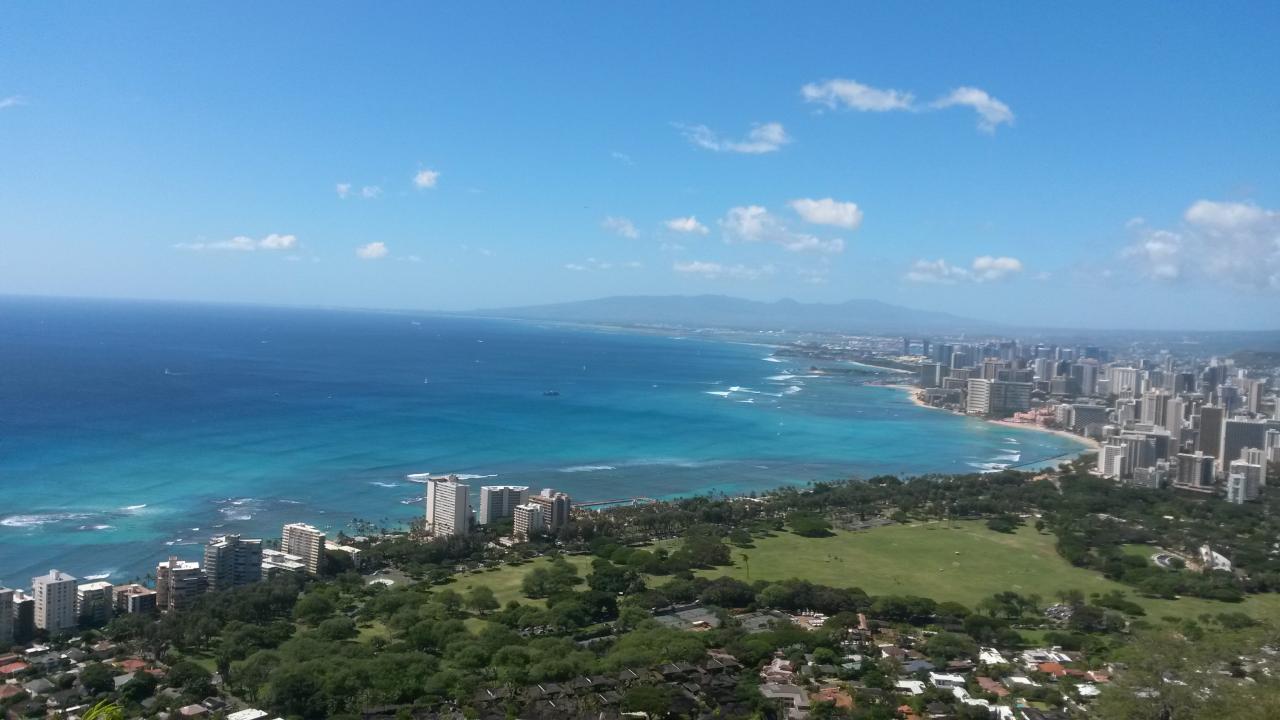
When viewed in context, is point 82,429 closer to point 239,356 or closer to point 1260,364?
point 239,356

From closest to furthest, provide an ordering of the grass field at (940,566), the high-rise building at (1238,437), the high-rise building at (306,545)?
the grass field at (940,566)
the high-rise building at (306,545)
the high-rise building at (1238,437)

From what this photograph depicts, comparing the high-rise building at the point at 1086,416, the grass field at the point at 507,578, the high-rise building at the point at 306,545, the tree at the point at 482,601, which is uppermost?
the high-rise building at the point at 1086,416

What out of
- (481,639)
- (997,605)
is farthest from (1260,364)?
(481,639)

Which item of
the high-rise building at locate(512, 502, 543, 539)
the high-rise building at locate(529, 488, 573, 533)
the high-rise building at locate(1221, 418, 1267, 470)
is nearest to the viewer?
the high-rise building at locate(512, 502, 543, 539)

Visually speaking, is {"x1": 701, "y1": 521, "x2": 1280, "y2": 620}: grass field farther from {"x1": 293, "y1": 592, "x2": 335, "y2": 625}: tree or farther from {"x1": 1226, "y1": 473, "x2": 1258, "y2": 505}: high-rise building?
{"x1": 1226, "y1": 473, "x2": 1258, "y2": 505}: high-rise building

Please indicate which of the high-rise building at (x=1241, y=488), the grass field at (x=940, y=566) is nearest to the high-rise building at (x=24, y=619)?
the grass field at (x=940, y=566)

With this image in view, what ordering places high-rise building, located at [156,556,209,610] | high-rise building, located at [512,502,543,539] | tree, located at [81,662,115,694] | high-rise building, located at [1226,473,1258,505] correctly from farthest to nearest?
1. high-rise building, located at [1226,473,1258,505]
2. high-rise building, located at [512,502,543,539]
3. high-rise building, located at [156,556,209,610]
4. tree, located at [81,662,115,694]

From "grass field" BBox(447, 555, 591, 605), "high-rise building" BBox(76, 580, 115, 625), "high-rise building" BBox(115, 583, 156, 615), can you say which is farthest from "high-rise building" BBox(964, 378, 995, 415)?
"high-rise building" BBox(76, 580, 115, 625)

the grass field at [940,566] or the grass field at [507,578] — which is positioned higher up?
the grass field at [940,566]

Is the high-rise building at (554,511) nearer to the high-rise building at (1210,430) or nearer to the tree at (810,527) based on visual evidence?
the tree at (810,527)
